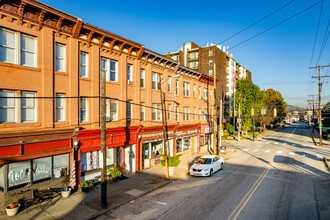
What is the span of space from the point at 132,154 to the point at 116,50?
964 centimetres

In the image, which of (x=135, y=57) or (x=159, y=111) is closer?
(x=135, y=57)

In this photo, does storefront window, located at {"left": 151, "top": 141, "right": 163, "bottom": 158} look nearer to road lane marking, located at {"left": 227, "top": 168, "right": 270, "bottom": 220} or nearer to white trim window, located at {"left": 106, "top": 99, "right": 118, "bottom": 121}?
white trim window, located at {"left": 106, "top": 99, "right": 118, "bottom": 121}

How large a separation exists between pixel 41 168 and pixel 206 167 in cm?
1279

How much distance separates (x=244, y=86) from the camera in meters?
46.5

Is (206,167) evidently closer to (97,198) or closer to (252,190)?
(252,190)

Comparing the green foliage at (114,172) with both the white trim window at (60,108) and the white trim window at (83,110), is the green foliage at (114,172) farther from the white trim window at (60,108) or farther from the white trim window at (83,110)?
A: the white trim window at (60,108)

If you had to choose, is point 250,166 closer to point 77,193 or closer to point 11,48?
point 77,193

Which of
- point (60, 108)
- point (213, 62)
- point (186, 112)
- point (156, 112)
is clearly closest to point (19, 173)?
point (60, 108)

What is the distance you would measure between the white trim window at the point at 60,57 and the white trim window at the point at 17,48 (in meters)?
1.32

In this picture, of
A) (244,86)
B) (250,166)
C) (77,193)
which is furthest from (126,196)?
(244,86)

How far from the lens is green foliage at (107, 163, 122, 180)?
1655 cm

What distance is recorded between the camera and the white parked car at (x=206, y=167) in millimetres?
17891

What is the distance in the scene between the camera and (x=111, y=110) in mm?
17141

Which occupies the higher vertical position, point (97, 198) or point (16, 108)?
point (16, 108)
